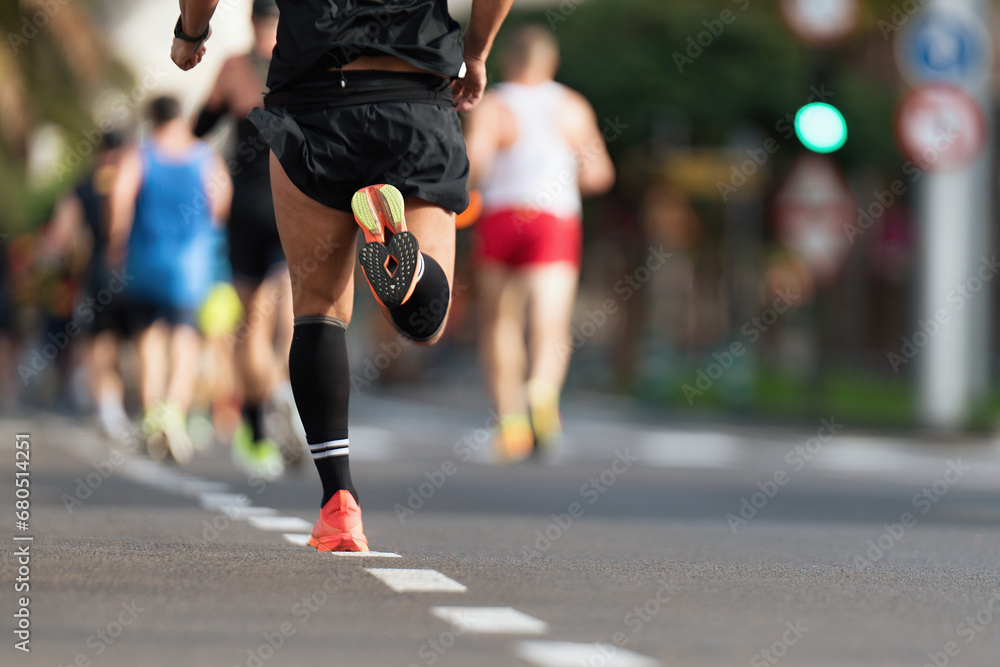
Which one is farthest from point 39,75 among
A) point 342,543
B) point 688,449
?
point 342,543

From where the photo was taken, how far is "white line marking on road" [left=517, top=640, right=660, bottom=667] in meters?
3.36

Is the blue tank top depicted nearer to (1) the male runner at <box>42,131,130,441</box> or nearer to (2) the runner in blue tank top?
(2) the runner in blue tank top

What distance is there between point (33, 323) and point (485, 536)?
61.8ft

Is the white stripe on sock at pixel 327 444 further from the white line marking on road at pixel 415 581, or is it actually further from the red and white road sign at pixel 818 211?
the red and white road sign at pixel 818 211

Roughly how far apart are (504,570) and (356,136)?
1.26 meters

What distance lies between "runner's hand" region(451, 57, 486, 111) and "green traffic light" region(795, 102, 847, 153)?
223 inches

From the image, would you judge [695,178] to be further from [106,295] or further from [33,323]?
[106,295]

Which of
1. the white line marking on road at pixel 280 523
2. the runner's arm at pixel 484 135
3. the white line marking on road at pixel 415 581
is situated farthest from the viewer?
the runner's arm at pixel 484 135

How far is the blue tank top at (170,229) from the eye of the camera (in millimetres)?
10750

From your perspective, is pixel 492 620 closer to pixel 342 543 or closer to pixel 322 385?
pixel 342 543

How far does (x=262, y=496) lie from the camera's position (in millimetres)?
7574

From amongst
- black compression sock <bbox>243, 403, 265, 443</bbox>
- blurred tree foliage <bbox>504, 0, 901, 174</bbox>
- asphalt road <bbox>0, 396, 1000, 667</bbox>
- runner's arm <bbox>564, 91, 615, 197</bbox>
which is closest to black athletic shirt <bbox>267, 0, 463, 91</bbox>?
asphalt road <bbox>0, 396, 1000, 667</bbox>


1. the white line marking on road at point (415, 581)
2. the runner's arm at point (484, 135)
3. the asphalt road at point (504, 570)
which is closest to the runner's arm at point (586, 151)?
the runner's arm at point (484, 135)

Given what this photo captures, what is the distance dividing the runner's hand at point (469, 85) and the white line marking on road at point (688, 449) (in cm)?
610
